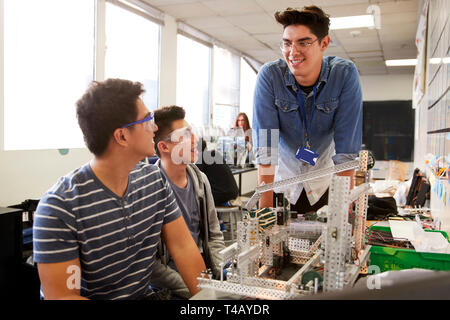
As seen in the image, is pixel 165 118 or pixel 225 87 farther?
pixel 225 87

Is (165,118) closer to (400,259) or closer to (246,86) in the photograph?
(400,259)

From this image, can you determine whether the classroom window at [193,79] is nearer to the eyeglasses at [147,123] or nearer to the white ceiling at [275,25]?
the white ceiling at [275,25]

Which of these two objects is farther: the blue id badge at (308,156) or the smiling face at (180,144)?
the smiling face at (180,144)

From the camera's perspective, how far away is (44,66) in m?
3.48

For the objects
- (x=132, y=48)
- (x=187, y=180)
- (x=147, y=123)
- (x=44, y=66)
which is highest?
(x=132, y=48)

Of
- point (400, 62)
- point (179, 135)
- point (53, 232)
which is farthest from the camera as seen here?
point (400, 62)

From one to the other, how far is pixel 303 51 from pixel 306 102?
0.32 meters

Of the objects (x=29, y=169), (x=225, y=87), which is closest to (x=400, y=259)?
(x=29, y=169)

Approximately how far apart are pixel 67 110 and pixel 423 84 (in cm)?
382

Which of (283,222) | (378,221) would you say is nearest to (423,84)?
(378,221)

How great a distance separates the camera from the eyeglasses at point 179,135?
187 cm

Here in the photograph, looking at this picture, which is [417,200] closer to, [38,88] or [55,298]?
[55,298]

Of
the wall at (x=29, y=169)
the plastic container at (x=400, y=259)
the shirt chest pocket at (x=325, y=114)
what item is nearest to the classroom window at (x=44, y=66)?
the wall at (x=29, y=169)

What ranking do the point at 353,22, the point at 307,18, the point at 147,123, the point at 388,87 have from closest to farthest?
the point at 147,123 < the point at 307,18 < the point at 353,22 < the point at 388,87
